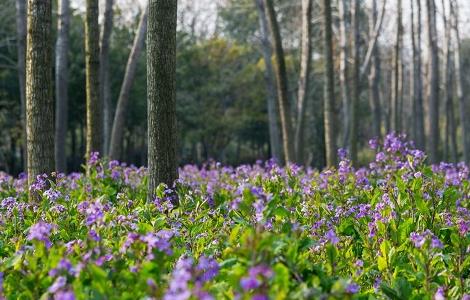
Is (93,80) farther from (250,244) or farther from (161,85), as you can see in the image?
(250,244)

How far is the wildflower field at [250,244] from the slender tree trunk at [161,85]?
0.41m

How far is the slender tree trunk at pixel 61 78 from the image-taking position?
11.8 metres

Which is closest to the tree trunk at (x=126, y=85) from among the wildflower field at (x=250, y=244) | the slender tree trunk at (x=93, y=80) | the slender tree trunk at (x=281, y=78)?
the slender tree trunk at (x=281, y=78)

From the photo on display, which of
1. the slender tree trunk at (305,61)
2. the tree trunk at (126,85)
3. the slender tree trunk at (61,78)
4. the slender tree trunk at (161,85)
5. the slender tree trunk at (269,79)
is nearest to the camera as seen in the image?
the slender tree trunk at (161,85)

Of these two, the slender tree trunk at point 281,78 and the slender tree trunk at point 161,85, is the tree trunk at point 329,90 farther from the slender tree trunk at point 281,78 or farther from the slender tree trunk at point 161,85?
the slender tree trunk at point 161,85

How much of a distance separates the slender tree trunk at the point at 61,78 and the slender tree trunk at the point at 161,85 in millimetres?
6076

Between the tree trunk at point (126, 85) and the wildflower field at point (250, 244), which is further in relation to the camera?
the tree trunk at point (126, 85)

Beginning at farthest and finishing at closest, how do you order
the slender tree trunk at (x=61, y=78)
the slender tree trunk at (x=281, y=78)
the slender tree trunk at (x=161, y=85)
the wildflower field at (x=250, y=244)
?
the slender tree trunk at (x=61, y=78) → the slender tree trunk at (x=281, y=78) → the slender tree trunk at (x=161, y=85) → the wildflower field at (x=250, y=244)

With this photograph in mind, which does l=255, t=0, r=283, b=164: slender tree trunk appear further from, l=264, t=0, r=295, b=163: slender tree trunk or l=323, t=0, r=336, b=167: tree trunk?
l=264, t=0, r=295, b=163: slender tree trunk

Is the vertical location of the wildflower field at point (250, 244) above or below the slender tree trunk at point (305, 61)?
below

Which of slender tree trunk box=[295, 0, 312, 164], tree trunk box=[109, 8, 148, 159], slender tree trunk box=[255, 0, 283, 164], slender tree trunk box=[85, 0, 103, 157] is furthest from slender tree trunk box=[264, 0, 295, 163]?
slender tree trunk box=[85, 0, 103, 157]

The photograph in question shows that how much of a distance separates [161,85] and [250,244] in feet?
12.4

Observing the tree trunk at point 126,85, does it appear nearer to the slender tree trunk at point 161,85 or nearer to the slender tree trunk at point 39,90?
the slender tree trunk at point 39,90

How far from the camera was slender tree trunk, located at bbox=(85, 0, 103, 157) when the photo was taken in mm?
8742
